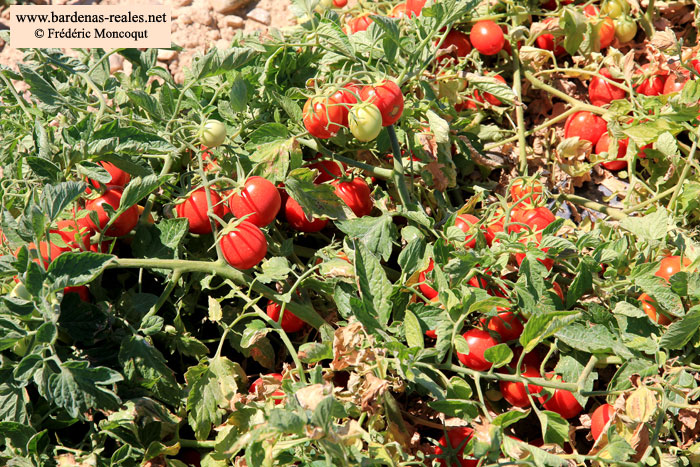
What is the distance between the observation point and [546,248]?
1374mm

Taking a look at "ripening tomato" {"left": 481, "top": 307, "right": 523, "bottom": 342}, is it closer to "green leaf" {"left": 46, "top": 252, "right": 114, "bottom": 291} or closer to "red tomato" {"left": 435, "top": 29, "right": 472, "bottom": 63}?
"green leaf" {"left": 46, "top": 252, "right": 114, "bottom": 291}

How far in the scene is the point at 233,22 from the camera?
262cm

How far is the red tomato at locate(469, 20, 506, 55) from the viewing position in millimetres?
1961

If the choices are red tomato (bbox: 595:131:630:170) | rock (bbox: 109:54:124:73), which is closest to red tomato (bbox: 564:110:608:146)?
red tomato (bbox: 595:131:630:170)

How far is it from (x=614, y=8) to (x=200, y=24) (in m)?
1.55

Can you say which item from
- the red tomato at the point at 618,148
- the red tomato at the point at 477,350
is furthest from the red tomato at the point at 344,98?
the red tomato at the point at 618,148

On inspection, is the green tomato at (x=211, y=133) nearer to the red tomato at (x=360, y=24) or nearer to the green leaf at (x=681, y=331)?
the red tomato at (x=360, y=24)

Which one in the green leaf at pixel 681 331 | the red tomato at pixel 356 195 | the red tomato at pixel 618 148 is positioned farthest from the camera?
the red tomato at pixel 618 148

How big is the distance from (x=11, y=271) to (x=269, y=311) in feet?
1.74

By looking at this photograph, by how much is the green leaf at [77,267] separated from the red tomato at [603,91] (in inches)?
61.5

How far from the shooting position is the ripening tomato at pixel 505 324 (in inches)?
52.9

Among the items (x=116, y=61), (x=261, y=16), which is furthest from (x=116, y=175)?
(x=261, y=16)

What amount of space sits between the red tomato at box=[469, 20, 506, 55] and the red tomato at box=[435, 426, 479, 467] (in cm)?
118

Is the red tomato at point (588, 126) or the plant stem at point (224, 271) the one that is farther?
the red tomato at point (588, 126)
